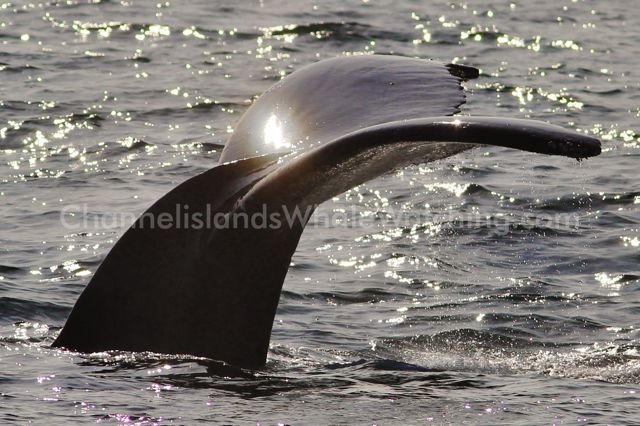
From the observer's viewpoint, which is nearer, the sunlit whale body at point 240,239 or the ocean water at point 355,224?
the sunlit whale body at point 240,239

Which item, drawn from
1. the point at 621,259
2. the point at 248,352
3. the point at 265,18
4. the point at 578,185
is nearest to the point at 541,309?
the point at 621,259

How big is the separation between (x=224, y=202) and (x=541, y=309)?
12.3 ft

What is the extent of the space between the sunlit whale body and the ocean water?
0.67ft

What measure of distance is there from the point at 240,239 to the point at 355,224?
5649 millimetres

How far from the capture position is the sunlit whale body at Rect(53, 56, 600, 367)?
5254mm

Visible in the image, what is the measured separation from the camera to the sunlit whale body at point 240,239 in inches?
207

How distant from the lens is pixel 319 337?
7801 mm

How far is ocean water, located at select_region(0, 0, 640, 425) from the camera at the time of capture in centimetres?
584

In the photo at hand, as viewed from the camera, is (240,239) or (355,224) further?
(355,224)

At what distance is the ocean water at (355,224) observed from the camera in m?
5.84

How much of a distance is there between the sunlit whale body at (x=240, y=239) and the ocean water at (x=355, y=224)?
8.1 inches

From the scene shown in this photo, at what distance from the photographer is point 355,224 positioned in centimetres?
1107

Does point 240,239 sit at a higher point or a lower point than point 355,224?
higher

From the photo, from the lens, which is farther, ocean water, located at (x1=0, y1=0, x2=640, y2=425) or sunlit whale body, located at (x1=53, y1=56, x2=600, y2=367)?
ocean water, located at (x1=0, y1=0, x2=640, y2=425)
